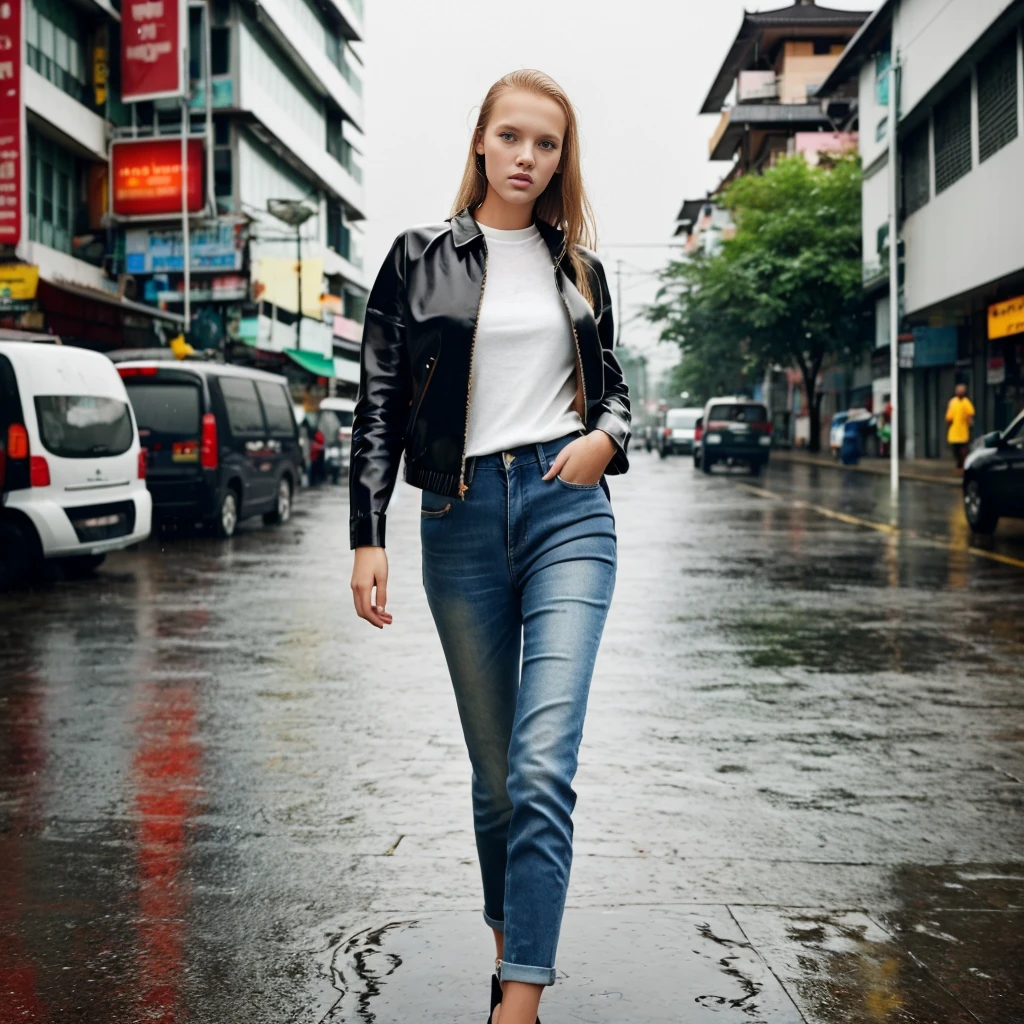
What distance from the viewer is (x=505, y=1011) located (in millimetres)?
2680

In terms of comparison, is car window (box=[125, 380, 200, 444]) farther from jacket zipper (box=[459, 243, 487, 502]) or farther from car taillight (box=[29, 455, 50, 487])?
jacket zipper (box=[459, 243, 487, 502])

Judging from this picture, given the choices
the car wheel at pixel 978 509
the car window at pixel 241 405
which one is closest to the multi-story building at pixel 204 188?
the car window at pixel 241 405

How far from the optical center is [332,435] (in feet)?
108

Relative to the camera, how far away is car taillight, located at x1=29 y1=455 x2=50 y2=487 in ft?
39.6

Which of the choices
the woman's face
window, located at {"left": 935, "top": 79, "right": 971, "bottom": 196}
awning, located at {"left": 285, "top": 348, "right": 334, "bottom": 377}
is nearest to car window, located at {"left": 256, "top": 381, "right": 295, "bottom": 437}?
the woman's face

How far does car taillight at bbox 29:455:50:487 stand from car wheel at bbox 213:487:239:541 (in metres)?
5.15

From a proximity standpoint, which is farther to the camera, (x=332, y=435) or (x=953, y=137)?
(x=953, y=137)

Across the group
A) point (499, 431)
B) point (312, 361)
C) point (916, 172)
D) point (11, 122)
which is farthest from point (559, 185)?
point (312, 361)

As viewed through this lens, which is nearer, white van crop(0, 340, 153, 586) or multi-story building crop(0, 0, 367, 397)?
white van crop(0, 340, 153, 586)

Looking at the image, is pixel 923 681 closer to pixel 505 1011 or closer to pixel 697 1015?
pixel 697 1015

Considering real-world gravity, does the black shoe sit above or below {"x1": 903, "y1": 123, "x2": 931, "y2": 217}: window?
below

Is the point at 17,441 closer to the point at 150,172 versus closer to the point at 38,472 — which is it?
the point at 38,472

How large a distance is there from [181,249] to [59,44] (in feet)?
18.5

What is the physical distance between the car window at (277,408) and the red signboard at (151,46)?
20145 mm
